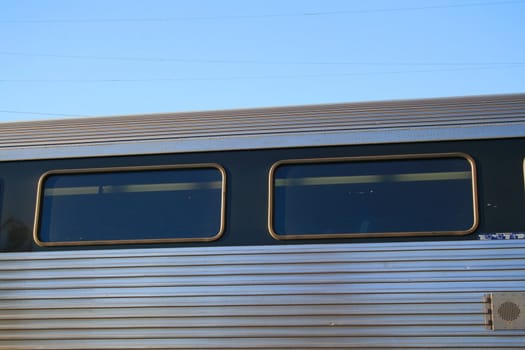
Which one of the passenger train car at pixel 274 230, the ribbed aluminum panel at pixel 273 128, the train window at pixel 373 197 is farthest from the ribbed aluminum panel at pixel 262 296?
the ribbed aluminum panel at pixel 273 128

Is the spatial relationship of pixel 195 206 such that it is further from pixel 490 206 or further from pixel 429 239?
pixel 490 206

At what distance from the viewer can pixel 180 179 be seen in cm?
566

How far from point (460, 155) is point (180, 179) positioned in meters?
2.29

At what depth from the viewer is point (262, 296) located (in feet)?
17.0

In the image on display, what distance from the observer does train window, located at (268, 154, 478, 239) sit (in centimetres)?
523

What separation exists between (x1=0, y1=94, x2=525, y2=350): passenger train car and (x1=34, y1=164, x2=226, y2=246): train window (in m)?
0.01

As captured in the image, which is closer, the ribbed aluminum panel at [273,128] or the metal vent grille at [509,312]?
the metal vent grille at [509,312]

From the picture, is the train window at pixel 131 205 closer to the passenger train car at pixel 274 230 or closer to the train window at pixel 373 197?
the passenger train car at pixel 274 230

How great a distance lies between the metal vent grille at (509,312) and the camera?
490 cm

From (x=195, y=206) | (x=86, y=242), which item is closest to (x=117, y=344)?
(x=86, y=242)

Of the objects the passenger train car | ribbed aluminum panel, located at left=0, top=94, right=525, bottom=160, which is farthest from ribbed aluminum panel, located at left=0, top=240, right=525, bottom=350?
ribbed aluminum panel, located at left=0, top=94, right=525, bottom=160

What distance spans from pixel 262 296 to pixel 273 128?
1.42 meters

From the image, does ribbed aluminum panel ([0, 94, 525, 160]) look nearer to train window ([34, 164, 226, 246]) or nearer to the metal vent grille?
train window ([34, 164, 226, 246])

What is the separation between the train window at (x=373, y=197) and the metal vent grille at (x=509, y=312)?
59cm
